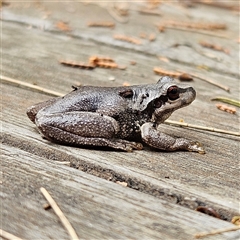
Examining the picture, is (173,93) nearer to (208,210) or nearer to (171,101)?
(171,101)

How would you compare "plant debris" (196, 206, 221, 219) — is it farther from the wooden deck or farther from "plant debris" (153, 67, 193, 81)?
"plant debris" (153, 67, 193, 81)

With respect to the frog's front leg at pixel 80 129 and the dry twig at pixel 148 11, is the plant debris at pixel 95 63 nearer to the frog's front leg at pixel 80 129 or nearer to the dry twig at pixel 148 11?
the frog's front leg at pixel 80 129

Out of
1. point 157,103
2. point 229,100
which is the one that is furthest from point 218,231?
point 229,100

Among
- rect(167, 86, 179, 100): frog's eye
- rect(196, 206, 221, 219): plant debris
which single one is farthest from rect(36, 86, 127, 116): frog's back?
rect(196, 206, 221, 219): plant debris

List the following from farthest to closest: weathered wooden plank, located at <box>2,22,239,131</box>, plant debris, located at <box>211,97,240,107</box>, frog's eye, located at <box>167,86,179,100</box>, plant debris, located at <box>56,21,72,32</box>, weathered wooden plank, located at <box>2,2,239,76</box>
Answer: plant debris, located at <box>56,21,72,32</box>, weathered wooden plank, located at <box>2,2,239,76</box>, plant debris, located at <box>211,97,240,107</box>, weathered wooden plank, located at <box>2,22,239,131</box>, frog's eye, located at <box>167,86,179,100</box>

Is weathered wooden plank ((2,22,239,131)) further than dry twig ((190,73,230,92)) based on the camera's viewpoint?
No

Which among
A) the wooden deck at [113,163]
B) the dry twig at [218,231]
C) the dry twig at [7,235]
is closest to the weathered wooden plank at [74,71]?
the wooden deck at [113,163]

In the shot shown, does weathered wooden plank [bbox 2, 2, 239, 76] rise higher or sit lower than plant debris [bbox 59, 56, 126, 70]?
higher

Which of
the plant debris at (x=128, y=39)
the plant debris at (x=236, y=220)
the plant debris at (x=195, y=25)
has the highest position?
the plant debris at (x=195, y=25)
